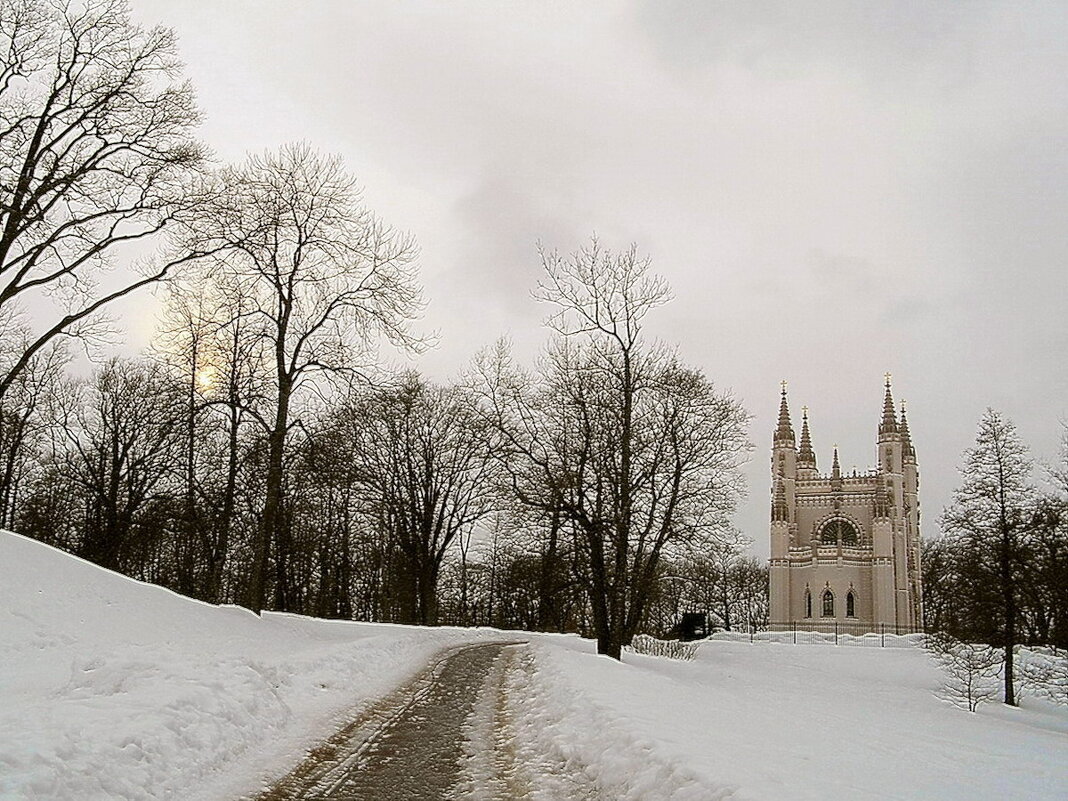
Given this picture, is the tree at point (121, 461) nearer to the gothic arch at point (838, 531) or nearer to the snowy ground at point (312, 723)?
the snowy ground at point (312, 723)

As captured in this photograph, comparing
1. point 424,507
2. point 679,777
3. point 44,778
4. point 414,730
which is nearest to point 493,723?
point 414,730

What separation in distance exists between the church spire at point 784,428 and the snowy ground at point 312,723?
63896mm

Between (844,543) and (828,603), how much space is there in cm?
629

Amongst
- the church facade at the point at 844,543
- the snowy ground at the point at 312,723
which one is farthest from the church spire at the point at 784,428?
the snowy ground at the point at 312,723

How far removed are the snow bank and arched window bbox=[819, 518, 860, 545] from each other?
66.6 meters

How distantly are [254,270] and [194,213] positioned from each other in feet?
12.5

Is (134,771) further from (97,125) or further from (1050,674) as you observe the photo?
(1050,674)

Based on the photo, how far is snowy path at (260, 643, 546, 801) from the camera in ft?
27.3

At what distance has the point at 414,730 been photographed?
456 inches

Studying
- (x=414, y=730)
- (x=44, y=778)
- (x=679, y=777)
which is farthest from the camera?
(x=414, y=730)

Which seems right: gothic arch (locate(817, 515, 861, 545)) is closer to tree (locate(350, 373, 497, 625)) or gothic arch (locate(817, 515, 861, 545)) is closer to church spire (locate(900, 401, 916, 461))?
church spire (locate(900, 401, 916, 461))

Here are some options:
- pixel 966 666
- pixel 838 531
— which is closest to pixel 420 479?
pixel 966 666

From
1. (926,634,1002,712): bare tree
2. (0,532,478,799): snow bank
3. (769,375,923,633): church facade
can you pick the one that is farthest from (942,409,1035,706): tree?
(769,375,923,633): church facade

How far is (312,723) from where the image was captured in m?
11.4
